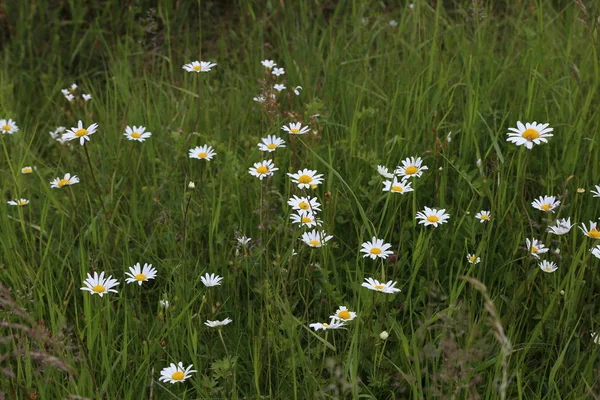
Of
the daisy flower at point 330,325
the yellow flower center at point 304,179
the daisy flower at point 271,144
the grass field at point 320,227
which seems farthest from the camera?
the daisy flower at point 271,144

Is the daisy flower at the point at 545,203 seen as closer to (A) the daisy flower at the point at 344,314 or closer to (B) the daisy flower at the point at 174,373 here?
(A) the daisy flower at the point at 344,314

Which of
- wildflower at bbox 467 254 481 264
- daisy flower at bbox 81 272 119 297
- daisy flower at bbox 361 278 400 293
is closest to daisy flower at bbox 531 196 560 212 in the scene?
wildflower at bbox 467 254 481 264

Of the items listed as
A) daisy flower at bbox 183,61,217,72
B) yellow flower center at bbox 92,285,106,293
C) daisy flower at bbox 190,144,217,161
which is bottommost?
yellow flower center at bbox 92,285,106,293

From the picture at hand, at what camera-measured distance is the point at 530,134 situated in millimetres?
1979

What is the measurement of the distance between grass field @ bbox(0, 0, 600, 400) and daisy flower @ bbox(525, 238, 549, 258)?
2cm

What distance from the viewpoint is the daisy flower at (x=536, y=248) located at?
187 cm

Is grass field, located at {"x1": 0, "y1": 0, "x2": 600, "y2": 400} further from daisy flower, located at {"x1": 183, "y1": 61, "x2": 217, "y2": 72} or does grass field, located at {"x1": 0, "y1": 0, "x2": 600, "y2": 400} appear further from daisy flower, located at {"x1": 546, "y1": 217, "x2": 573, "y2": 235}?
daisy flower, located at {"x1": 183, "y1": 61, "x2": 217, "y2": 72}

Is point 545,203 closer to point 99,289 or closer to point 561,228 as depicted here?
point 561,228

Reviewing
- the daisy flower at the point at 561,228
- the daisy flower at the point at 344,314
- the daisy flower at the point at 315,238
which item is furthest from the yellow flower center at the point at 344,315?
the daisy flower at the point at 561,228

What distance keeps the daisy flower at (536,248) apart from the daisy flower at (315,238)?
0.52 metres

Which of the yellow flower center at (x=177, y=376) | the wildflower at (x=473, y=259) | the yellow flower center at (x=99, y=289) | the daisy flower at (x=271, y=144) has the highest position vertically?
the daisy flower at (x=271, y=144)

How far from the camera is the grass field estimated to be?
1757 mm

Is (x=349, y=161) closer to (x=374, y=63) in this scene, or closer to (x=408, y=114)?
(x=408, y=114)

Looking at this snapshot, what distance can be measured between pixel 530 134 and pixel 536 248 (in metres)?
0.31
